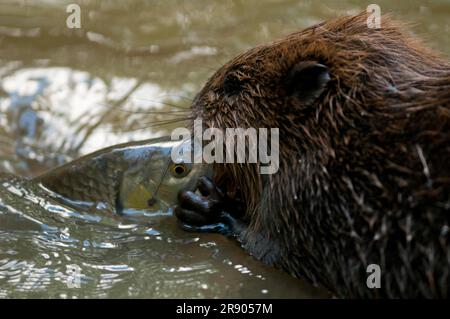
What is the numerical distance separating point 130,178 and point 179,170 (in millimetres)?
221

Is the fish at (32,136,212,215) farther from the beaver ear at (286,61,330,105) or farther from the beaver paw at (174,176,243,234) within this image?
the beaver ear at (286,61,330,105)

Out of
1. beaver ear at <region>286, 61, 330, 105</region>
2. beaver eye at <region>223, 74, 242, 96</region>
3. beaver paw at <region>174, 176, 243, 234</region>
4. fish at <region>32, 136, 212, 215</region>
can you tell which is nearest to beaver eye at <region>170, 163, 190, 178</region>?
fish at <region>32, 136, 212, 215</region>

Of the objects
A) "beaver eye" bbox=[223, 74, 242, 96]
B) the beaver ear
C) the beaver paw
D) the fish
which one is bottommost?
the beaver paw

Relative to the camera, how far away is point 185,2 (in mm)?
5996

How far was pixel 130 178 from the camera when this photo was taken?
129 inches

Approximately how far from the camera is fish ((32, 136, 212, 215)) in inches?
128

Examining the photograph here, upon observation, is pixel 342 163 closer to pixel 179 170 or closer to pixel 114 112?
pixel 179 170

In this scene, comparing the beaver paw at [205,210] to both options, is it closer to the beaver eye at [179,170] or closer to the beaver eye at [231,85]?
the beaver eye at [179,170]

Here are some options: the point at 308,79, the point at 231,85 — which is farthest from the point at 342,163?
the point at 231,85

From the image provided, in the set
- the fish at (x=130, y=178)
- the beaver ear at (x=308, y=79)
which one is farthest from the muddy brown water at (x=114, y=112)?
the beaver ear at (x=308, y=79)

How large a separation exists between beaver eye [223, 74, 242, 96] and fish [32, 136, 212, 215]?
11.7 inches

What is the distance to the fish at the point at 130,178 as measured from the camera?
325cm

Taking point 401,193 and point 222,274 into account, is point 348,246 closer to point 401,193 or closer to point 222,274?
point 401,193
